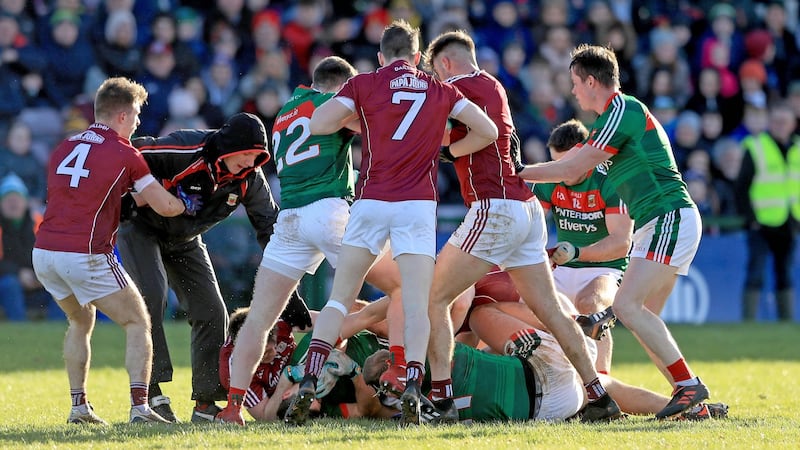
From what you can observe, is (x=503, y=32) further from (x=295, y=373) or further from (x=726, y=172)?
(x=295, y=373)

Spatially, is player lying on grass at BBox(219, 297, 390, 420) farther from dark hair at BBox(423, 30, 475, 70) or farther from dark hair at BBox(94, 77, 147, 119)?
dark hair at BBox(423, 30, 475, 70)

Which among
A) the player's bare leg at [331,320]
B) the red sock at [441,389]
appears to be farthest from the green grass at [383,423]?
the red sock at [441,389]

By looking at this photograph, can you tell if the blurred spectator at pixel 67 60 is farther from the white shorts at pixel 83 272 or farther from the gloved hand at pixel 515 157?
the gloved hand at pixel 515 157

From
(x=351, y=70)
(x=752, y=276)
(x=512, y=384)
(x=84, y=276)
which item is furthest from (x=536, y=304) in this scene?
(x=752, y=276)

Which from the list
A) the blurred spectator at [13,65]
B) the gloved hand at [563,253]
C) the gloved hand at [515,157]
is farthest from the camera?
the blurred spectator at [13,65]

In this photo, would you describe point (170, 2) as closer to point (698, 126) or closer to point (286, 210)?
point (698, 126)

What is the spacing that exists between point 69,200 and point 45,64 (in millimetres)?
9190

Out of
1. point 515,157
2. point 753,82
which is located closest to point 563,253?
point 515,157

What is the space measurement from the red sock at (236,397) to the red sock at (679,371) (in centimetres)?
260

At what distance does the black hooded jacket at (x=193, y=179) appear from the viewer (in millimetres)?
7824

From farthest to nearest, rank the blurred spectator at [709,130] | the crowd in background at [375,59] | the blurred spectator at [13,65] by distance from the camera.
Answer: the blurred spectator at [709,130] < the crowd in background at [375,59] < the blurred spectator at [13,65]

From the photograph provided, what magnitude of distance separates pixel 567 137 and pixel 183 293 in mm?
3108

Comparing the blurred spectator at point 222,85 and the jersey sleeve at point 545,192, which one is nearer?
the jersey sleeve at point 545,192

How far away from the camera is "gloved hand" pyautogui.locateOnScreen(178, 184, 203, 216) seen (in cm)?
765
